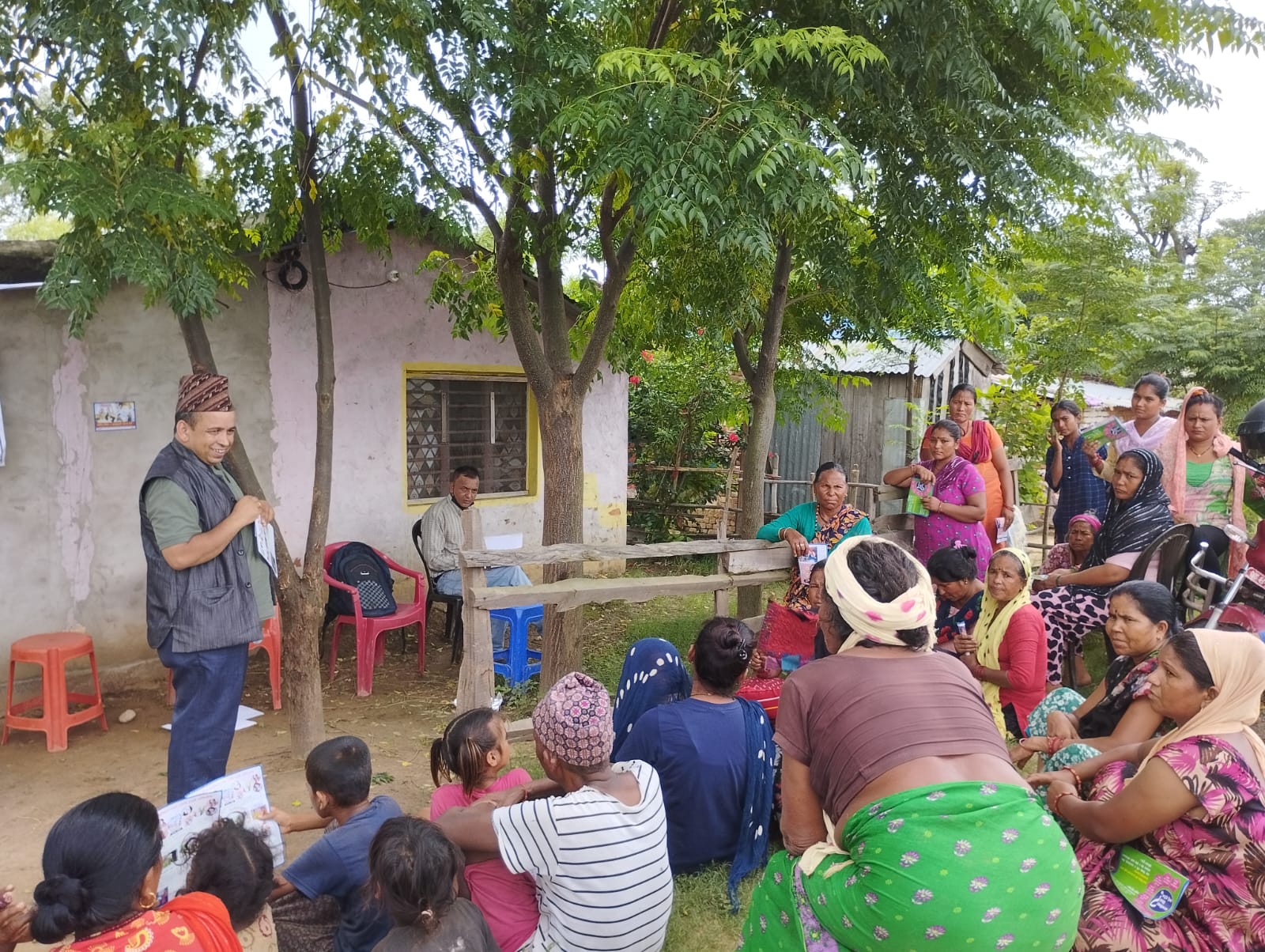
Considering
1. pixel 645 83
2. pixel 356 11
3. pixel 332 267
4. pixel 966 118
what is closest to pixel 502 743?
pixel 645 83

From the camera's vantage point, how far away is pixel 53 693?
16.8ft

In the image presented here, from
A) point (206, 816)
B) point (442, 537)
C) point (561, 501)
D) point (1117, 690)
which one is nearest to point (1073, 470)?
point (1117, 690)

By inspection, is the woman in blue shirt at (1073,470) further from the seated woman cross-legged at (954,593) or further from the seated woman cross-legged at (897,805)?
the seated woman cross-legged at (897,805)

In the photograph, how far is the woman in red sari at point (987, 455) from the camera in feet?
21.1

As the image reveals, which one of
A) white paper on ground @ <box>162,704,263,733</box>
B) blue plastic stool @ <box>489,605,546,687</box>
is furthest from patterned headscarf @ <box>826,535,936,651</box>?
white paper on ground @ <box>162,704,263,733</box>

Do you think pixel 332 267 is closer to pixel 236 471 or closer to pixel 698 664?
pixel 236 471

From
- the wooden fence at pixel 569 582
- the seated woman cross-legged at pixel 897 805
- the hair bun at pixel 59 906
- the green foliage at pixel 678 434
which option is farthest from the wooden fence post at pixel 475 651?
the green foliage at pixel 678 434

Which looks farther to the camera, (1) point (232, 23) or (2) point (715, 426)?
(2) point (715, 426)

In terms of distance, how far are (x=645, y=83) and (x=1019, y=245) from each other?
3950 millimetres

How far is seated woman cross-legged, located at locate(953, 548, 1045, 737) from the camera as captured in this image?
14.4 feet

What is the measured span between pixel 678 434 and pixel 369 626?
21.7ft

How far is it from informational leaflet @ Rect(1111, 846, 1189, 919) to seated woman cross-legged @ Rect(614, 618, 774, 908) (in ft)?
3.96

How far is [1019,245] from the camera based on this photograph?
7.07m

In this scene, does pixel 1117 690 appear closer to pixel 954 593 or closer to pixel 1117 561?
pixel 954 593
